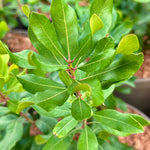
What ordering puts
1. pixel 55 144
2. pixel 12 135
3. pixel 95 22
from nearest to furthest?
pixel 95 22 → pixel 55 144 → pixel 12 135

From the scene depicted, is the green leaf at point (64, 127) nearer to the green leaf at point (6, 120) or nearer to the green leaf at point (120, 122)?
the green leaf at point (120, 122)

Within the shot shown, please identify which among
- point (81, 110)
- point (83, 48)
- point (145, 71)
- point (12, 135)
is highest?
point (83, 48)

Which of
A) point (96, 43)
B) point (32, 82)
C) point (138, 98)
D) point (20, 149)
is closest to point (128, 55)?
point (96, 43)

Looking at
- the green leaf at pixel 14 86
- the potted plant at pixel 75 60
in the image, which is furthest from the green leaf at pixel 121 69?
the green leaf at pixel 14 86

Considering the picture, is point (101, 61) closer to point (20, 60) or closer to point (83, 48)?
point (83, 48)

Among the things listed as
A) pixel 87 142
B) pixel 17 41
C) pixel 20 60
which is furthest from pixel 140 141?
pixel 17 41

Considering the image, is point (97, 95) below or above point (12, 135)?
above
